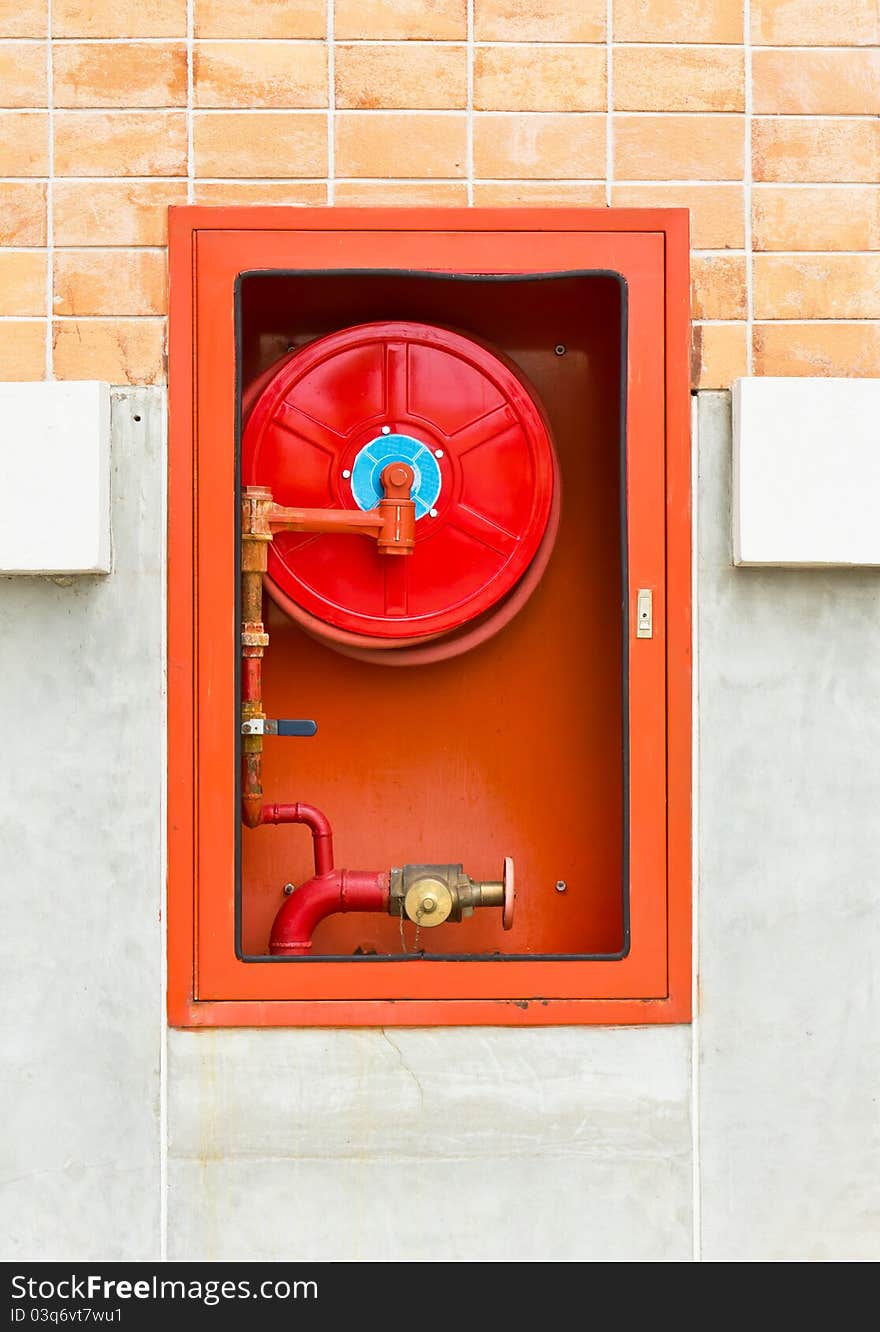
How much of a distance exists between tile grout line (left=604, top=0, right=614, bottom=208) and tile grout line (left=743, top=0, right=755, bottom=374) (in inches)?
9.9

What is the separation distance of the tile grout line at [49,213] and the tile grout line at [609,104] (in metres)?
1.04

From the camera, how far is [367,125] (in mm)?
2416

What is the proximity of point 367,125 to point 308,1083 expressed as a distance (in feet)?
5.87

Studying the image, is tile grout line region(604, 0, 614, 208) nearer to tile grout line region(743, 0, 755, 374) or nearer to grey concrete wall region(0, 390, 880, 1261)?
tile grout line region(743, 0, 755, 374)

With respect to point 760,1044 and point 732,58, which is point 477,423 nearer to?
point 732,58

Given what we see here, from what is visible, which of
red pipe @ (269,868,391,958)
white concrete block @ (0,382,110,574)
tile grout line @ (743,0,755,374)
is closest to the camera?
white concrete block @ (0,382,110,574)

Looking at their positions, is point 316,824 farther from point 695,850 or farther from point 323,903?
point 695,850

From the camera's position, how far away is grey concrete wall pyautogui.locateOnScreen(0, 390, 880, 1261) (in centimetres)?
239

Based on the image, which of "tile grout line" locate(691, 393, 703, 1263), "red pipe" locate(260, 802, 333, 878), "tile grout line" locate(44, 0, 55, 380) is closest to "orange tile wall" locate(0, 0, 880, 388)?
"tile grout line" locate(44, 0, 55, 380)

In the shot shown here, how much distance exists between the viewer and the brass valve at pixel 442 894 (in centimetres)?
247

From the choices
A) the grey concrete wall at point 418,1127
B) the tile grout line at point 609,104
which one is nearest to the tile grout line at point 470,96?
the tile grout line at point 609,104

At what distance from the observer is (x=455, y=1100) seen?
94.2 inches

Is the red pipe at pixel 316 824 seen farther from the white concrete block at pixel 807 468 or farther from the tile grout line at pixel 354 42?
the tile grout line at pixel 354 42
